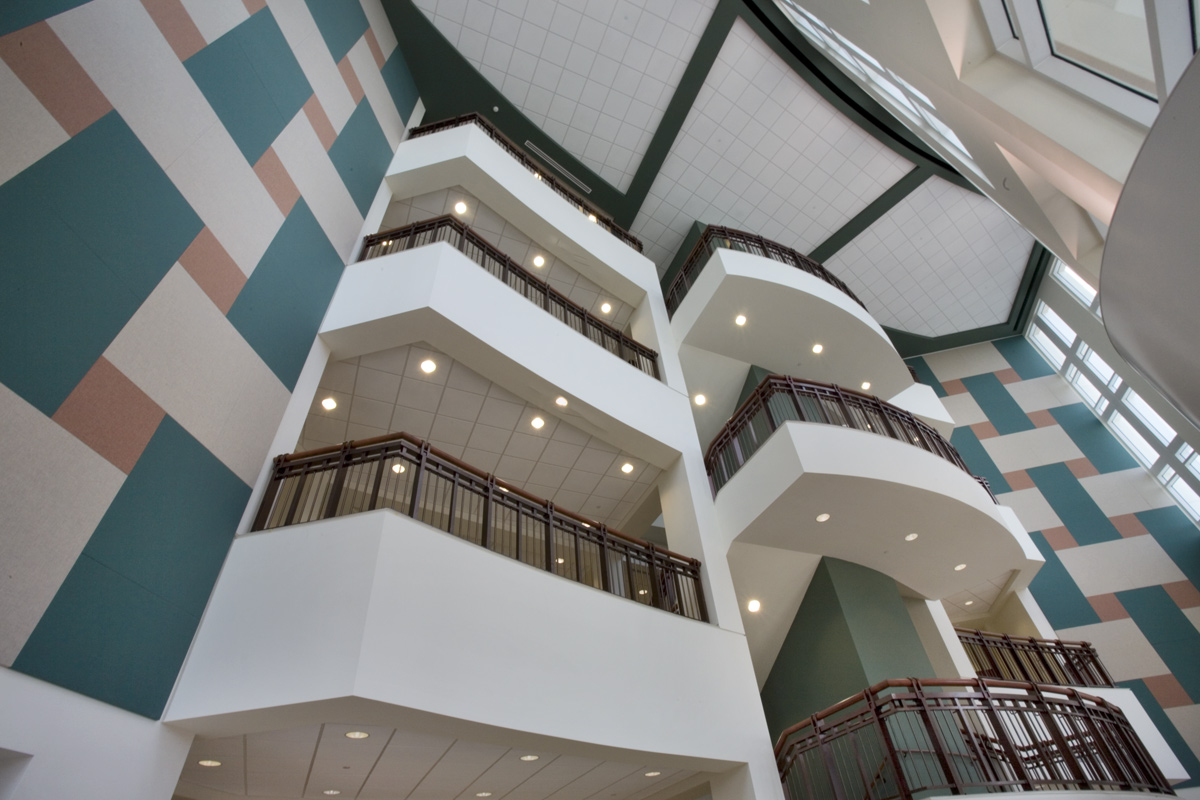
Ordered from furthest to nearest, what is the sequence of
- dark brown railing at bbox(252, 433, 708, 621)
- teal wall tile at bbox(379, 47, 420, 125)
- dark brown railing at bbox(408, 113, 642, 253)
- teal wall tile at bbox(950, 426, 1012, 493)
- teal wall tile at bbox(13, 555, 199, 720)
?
teal wall tile at bbox(950, 426, 1012, 493), dark brown railing at bbox(408, 113, 642, 253), teal wall tile at bbox(379, 47, 420, 125), dark brown railing at bbox(252, 433, 708, 621), teal wall tile at bbox(13, 555, 199, 720)

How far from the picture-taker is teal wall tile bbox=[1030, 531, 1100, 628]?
1291 centimetres

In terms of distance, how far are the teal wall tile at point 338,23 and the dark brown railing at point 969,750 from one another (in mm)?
10821

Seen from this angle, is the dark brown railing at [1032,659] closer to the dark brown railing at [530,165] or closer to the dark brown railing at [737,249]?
the dark brown railing at [737,249]

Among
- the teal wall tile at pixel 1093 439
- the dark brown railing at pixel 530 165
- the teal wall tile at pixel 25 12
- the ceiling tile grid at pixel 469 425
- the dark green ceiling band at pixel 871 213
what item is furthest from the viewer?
the teal wall tile at pixel 1093 439

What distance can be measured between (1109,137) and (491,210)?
28.9 feet

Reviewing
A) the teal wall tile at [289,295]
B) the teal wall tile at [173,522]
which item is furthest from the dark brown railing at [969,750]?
the teal wall tile at [289,295]

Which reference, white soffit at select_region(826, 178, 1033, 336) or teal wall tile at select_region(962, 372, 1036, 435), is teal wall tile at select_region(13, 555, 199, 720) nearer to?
white soffit at select_region(826, 178, 1033, 336)

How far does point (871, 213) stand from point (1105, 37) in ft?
39.3

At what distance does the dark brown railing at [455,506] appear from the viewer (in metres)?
5.81

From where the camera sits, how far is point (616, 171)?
13.7 metres

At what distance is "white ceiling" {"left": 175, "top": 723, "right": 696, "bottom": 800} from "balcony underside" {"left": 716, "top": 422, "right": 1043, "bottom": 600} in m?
3.37

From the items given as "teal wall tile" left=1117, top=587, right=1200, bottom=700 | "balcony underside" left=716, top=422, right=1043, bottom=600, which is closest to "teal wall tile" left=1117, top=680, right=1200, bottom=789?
"teal wall tile" left=1117, top=587, right=1200, bottom=700

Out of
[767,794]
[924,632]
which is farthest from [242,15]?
[924,632]

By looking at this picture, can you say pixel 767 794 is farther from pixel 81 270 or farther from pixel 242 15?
pixel 242 15
